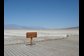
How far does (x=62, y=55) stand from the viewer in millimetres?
2727

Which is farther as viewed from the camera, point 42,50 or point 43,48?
point 43,48
